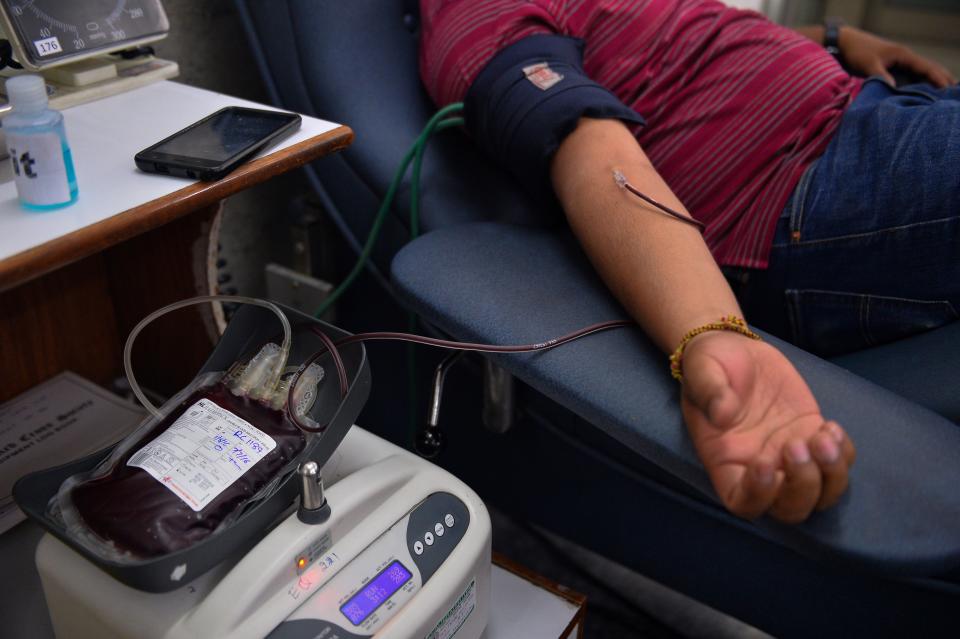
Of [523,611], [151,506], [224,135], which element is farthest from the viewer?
[523,611]

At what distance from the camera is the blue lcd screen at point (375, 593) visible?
0.67m

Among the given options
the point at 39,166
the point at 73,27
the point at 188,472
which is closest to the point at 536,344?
the point at 188,472

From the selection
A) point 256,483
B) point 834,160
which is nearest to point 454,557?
point 256,483

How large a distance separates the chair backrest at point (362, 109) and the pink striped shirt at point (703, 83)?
0.06 m

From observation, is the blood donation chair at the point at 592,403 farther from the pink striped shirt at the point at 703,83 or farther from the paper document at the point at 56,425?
the paper document at the point at 56,425

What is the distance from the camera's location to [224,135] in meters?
0.77

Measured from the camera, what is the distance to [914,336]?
840mm

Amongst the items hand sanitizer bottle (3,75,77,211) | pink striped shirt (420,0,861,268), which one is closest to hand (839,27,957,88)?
pink striped shirt (420,0,861,268)

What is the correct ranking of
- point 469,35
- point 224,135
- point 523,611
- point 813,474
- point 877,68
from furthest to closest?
point 877,68
point 469,35
point 523,611
point 224,135
point 813,474

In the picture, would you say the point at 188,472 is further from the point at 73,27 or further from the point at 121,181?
the point at 73,27

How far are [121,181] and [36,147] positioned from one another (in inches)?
3.1

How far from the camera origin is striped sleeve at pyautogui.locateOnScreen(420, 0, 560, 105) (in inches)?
38.7

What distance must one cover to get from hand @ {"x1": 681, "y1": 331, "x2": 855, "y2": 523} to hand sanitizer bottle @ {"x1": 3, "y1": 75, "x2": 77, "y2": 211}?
1.67 feet

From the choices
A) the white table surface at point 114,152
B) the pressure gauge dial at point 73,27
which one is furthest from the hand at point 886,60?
the pressure gauge dial at point 73,27
